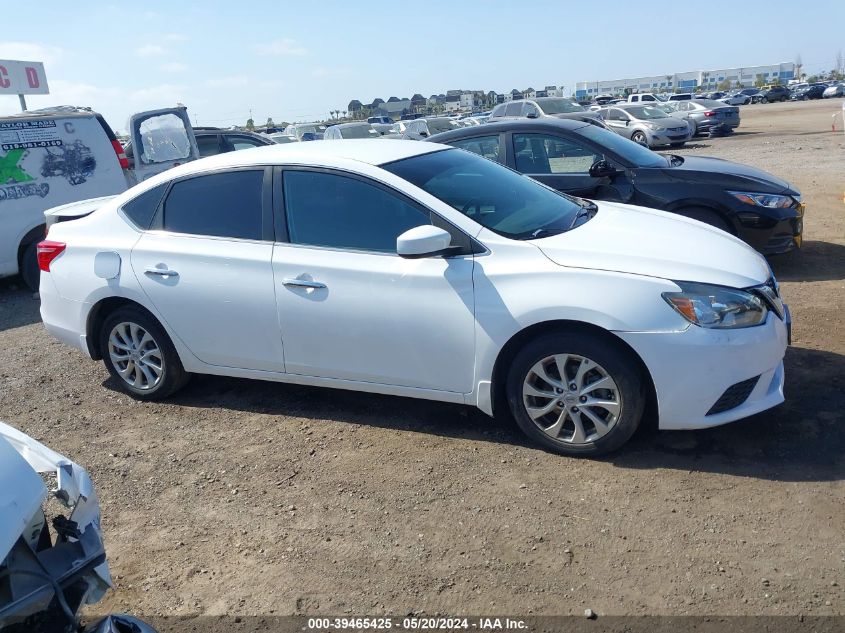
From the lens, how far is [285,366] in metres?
4.78

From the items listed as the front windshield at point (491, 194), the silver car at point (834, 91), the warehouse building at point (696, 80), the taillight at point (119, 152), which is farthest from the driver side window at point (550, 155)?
the warehouse building at point (696, 80)

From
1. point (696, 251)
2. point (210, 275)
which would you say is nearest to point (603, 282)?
point (696, 251)

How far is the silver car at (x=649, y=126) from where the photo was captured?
83.0 feet

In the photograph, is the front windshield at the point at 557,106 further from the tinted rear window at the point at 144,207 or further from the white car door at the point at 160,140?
the tinted rear window at the point at 144,207

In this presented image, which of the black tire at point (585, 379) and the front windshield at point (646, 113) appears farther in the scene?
the front windshield at point (646, 113)

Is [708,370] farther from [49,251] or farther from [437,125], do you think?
[437,125]

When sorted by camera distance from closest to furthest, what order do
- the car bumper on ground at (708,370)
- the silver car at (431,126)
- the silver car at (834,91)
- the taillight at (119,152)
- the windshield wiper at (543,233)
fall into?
the car bumper on ground at (708,370), the windshield wiper at (543,233), the taillight at (119,152), the silver car at (431,126), the silver car at (834,91)

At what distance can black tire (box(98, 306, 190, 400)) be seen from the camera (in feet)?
17.1

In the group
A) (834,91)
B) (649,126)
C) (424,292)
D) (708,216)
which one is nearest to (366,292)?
(424,292)

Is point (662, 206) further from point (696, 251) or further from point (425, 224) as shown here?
point (425, 224)

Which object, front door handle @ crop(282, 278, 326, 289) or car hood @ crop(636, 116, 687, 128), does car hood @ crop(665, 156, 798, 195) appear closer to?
front door handle @ crop(282, 278, 326, 289)

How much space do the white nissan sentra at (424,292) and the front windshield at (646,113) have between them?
23.3m

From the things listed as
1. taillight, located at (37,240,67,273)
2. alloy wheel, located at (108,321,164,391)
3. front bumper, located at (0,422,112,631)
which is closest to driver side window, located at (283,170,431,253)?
alloy wheel, located at (108,321,164,391)

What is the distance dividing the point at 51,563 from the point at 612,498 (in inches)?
100
